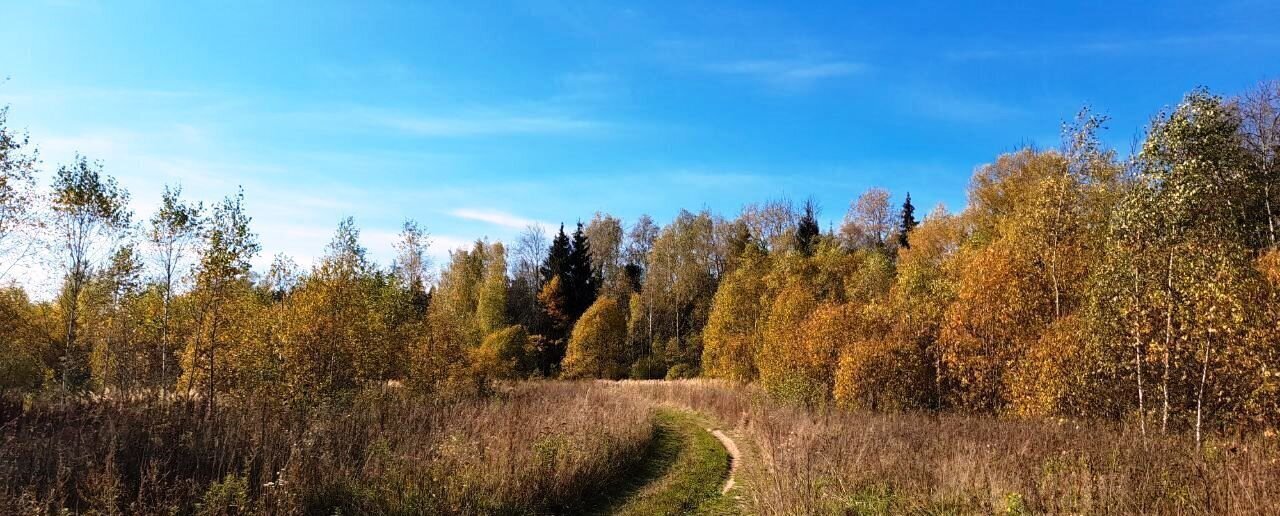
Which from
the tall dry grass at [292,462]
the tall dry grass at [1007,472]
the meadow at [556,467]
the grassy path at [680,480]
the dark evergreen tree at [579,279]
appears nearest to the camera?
the tall dry grass at [1007,472]

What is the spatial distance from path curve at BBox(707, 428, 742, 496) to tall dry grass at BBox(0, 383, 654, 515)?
88.8 inches

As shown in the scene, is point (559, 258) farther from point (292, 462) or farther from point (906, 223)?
point (292, 462)

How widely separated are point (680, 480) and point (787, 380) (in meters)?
11.6

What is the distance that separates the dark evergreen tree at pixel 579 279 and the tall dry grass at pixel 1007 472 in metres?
44.8

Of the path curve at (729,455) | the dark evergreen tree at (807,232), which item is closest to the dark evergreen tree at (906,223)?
the dark evergreen tree at (807,232)

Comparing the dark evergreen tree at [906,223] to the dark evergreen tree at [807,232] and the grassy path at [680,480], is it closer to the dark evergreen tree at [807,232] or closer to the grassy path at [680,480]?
the dark evergreen tree at [807,232]

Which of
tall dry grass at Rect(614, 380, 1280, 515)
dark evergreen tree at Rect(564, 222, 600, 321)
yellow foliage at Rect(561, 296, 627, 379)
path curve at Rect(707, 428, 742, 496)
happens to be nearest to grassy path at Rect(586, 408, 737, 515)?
path curve at Rect(707, 428, 742, 496)

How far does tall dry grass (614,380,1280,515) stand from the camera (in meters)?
6.96

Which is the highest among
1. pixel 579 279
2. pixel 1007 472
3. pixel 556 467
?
pixel 579 279

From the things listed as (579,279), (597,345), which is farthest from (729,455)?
(579,279)

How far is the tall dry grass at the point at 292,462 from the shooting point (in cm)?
766

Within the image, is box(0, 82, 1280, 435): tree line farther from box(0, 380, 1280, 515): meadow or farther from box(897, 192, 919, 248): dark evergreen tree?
box(897, 192, 919, 248): dark evergreen tree

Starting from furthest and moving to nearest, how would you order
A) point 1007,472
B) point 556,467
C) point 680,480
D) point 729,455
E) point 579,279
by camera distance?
point 579,279 → point 729,455 → point 680,480 → point 556,467 → point 1007,472

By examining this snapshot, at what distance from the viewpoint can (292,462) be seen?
8.88m
